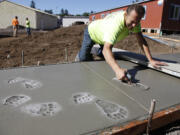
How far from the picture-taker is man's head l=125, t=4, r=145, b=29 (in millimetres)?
1767

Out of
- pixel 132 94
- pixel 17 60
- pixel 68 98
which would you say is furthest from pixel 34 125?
pixel 17 60

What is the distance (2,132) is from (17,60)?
5320 millimetres

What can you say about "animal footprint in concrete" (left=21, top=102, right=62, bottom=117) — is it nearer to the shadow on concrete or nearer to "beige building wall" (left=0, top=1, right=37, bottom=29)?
the shadow on concrete

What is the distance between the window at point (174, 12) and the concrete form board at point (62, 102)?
35.3 feet

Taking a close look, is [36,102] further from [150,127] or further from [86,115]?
[150,127]

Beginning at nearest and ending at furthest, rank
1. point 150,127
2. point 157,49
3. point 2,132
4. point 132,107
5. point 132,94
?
point 2,132 < point 150,127 < point 132,107 < point 132,94 < point 157,49

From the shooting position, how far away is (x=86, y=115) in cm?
126

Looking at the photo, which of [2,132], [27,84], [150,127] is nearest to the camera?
[2,132]

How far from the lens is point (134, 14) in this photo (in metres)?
1.79

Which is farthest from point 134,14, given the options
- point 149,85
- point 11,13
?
point 11,13

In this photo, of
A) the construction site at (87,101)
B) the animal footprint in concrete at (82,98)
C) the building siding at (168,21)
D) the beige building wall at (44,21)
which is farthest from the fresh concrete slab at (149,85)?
the beige building wall at (44,21)

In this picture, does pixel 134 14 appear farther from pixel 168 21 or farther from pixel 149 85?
pixel 168 21

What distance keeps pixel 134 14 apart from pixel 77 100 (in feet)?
3.69

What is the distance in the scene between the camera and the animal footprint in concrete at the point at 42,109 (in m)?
1.26
